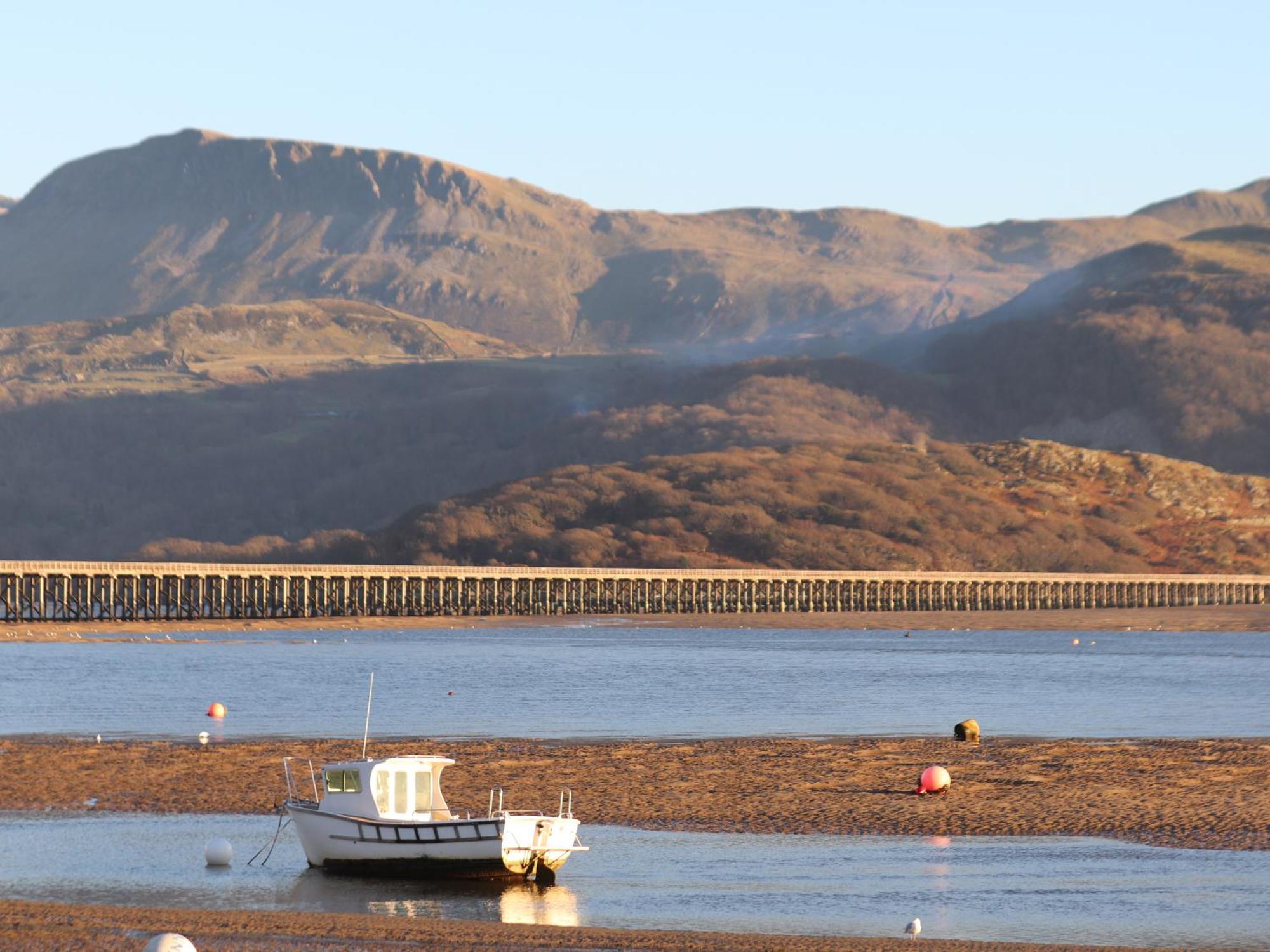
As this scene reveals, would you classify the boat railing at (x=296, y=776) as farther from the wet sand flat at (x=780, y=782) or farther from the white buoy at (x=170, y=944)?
the white buoy at (x=170, y=944)

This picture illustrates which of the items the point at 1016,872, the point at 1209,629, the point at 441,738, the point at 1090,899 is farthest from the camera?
the point at 1209,629

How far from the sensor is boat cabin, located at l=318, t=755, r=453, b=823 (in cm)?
3953

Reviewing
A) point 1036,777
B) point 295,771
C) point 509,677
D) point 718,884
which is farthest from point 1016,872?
point 509,677

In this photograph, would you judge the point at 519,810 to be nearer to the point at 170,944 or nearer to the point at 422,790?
the point at 422,790

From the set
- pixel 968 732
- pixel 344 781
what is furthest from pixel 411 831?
pixel 968 732

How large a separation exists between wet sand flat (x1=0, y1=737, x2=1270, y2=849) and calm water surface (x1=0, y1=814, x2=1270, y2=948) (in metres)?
2.42

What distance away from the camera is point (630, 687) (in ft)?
321

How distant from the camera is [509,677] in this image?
105250 mm

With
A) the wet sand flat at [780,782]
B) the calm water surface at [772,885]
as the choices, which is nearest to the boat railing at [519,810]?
the wet sand flat at [780,782]

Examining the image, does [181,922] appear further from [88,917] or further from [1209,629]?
[1209,629]

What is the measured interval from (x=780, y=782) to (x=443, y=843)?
16.1 m

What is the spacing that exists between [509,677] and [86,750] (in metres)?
46.0

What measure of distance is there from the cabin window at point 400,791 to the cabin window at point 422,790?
0.20m

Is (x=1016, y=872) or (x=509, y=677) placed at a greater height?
(x=1016, y=872)
